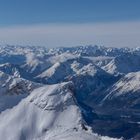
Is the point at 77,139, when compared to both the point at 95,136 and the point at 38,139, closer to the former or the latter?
the point at 95,136

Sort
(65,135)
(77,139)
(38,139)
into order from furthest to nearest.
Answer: (38,139), (65,135), (77,139)

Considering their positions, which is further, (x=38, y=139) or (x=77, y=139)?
(x=38, y=139)

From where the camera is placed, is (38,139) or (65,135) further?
(38,139)

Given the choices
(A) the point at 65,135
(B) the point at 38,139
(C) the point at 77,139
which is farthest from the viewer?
(B) the point at 38,139

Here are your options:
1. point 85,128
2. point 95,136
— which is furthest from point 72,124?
point 95,136

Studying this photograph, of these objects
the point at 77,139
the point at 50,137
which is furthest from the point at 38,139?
the point at 77,139

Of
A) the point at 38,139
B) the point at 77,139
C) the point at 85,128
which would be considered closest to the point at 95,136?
the point at 77,139

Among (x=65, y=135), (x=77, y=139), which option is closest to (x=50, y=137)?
(x=65, y=135)

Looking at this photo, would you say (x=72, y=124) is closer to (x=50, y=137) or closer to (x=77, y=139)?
(x=50, y=137)

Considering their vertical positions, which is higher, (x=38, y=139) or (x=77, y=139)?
(x=77, y=139)
